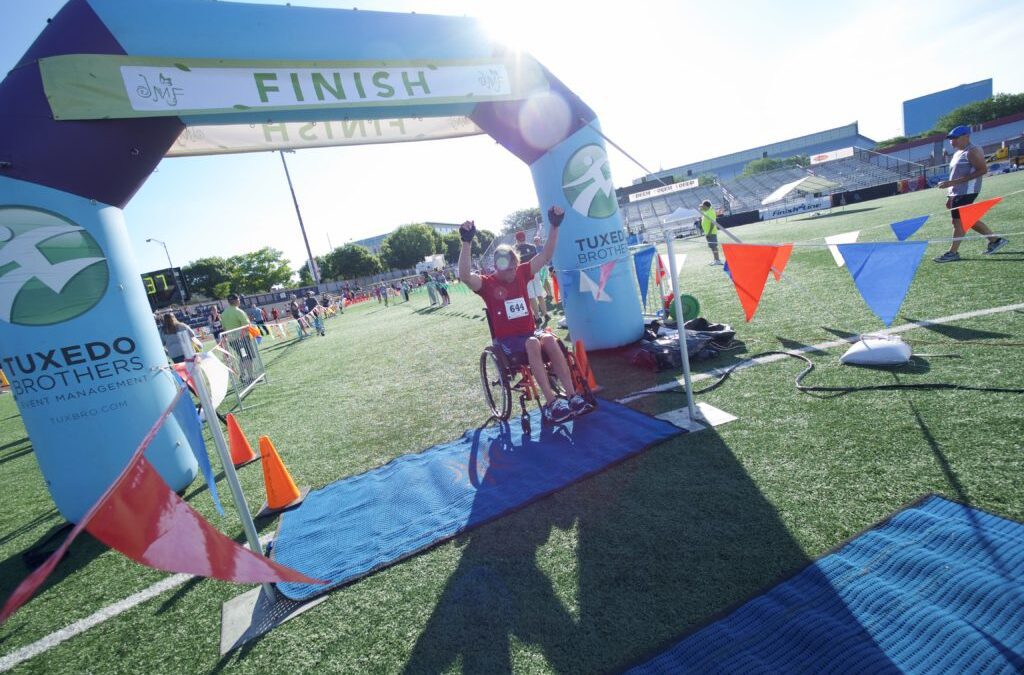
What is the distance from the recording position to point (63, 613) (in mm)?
2791

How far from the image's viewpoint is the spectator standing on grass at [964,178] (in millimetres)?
6266

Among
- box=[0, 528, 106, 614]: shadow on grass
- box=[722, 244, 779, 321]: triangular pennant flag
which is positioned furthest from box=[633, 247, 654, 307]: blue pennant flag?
box=[0, 528, 106, 614]: shadow on grass

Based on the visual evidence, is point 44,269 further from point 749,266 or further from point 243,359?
point 749,266

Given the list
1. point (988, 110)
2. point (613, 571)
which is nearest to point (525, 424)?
point (613, 571)

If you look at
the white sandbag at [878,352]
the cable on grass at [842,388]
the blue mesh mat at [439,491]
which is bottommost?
the blue mesh mat at [439,491]

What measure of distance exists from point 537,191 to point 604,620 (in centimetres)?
516

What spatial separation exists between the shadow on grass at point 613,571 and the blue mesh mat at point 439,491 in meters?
0.28

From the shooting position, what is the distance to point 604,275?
5594 millimetres

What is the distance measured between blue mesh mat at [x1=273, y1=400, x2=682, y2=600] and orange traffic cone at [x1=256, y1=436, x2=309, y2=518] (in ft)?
0.41

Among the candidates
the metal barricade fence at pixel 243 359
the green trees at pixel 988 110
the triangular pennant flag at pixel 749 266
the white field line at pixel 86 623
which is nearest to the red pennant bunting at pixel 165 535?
the white field line at pixel 86 623

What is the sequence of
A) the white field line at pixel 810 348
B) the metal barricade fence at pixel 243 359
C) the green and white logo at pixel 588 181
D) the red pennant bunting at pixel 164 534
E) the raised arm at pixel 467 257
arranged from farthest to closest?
1. the metal barricade fence at pixel 243 359
2. the green and white logo at pixel 588 181
3. the white field line at pixel 810 348
4. the raised arm at pixel 467 257
5. the red pennant bunting at pixel 164 534

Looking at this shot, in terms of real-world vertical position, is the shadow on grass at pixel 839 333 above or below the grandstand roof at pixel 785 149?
below

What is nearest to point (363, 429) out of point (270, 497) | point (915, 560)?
point (270, 497)

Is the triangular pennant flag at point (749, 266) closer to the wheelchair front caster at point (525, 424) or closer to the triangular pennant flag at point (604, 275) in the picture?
the triangular pennant flag at point (604, 275)
